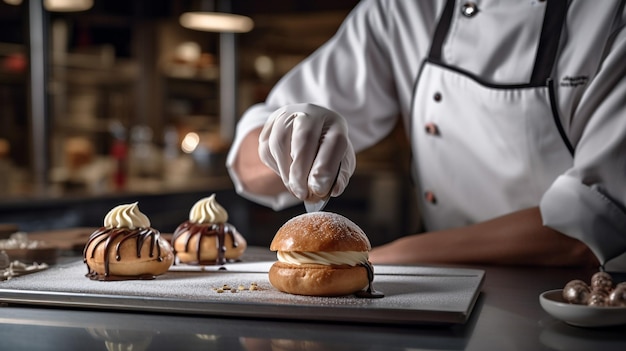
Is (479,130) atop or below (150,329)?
atop

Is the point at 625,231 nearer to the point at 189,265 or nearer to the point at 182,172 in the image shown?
the point at 189,265

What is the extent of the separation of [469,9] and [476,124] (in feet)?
0.94

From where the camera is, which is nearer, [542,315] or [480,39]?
[542,315]

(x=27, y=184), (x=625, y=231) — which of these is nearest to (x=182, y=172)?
(x=27, y=184)

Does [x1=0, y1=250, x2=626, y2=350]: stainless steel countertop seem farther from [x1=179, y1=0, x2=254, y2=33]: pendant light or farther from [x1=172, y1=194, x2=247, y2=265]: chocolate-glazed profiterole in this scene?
[x1=179, y1=0, x2=254, y2=33]: pendant light

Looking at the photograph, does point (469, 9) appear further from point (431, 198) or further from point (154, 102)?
point (154, 102)

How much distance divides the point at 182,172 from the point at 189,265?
5371mm

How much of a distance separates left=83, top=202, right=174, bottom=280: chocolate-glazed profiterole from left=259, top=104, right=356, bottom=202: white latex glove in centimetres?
25

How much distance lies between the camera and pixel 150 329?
0.92m

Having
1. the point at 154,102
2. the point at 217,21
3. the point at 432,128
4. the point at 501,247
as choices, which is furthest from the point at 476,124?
the point at 154,102

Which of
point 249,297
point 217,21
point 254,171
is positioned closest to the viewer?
point 249,297

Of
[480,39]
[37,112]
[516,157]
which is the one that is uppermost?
[480,39]

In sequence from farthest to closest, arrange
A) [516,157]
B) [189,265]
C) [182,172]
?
[182,172] < [516,157] < [189,265]

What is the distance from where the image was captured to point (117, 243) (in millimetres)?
1214
